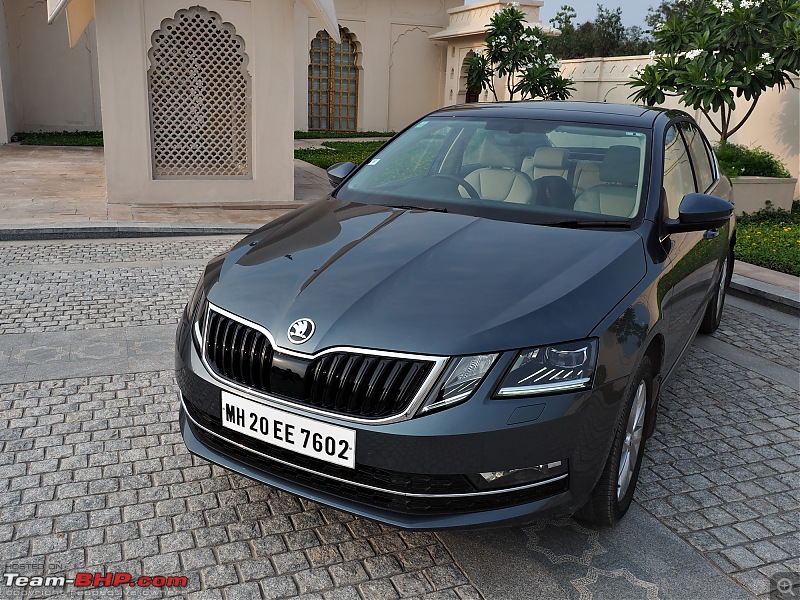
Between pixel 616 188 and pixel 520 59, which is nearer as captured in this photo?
pixel 616 188

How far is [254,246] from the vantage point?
3402 millimetres

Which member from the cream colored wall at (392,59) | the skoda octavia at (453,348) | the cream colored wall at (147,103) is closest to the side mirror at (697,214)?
the skoda octavia at (453,348)

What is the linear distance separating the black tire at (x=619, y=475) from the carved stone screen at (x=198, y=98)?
8.58m

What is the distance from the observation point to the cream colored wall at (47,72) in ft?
65.4

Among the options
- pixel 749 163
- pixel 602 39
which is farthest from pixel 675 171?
pixel 602 39

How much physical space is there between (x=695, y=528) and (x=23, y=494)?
278 centimetres

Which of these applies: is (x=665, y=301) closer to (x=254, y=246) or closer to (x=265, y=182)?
(x=254, y=246)

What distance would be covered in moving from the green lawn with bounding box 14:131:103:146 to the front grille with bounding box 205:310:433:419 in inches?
671

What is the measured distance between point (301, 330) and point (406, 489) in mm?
641

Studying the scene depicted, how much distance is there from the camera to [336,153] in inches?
701

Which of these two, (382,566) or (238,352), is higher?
(238,352)

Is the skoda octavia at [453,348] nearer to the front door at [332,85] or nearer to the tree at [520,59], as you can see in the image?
the tree at [520,59]

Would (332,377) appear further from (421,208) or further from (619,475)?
(421,208)

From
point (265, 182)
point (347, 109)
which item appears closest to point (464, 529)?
point (265, 182)
